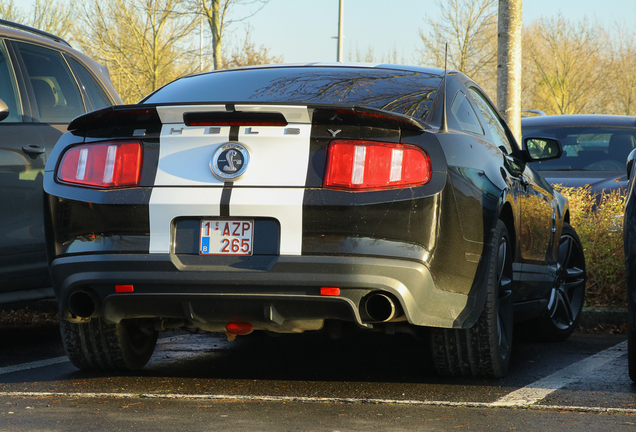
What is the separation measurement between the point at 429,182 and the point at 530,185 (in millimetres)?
1762

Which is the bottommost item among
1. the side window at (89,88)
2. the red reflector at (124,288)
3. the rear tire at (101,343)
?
the rear tire at (101,343)

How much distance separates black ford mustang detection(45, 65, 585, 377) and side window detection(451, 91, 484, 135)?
220 millimetres

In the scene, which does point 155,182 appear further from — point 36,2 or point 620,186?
point 36,2

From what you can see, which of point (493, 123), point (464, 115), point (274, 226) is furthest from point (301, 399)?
point (493, 123)

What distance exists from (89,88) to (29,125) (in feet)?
3.28

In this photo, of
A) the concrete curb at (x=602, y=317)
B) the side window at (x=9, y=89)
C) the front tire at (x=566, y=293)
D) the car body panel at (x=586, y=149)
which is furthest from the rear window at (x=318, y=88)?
the car body panel at (x=586, y=149)

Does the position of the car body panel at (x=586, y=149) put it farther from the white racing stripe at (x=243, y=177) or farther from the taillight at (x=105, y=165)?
the taillight at (x=105, y=165)

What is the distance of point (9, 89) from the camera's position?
213 inches

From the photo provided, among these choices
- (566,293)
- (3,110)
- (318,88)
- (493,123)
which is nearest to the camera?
(318,88)

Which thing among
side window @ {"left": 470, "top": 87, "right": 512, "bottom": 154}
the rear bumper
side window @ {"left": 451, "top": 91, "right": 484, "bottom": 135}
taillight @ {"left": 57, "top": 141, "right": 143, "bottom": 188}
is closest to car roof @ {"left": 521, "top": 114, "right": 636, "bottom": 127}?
side window @ {"left": 470, "top": 87, "right": 512, "bottom": 154}

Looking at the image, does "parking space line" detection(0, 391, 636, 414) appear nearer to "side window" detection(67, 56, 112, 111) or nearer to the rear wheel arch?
the rear wheel arch

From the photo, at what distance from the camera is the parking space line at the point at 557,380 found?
3.73 meters

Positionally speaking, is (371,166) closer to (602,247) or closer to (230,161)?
(230,161)

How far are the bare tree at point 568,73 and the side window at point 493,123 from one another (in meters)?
34.6
